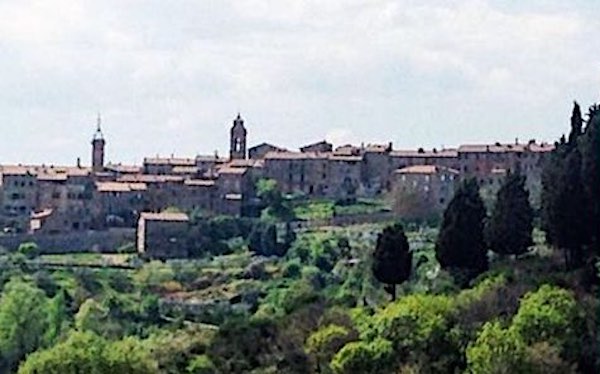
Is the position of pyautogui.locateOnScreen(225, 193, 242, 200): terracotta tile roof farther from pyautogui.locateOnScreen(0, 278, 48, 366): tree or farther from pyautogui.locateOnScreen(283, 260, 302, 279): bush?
pyautogui.locateOnScreen(0, 278, 48, 366): tree

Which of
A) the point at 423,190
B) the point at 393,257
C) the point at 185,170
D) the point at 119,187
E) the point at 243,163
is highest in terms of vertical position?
the point at 243,163

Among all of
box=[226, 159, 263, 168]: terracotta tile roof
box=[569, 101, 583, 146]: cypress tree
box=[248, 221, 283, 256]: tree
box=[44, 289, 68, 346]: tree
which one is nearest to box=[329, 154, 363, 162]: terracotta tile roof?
box=[226, 159, 263, 168]: terracotta tile roof

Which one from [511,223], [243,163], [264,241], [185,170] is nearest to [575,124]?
[511,223]

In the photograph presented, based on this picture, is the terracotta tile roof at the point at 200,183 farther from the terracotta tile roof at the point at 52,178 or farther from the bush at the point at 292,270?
the bush at the point at 292,270

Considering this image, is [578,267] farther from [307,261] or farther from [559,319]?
[307,261]

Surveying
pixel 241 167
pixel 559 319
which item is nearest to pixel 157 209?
pixel 241 167

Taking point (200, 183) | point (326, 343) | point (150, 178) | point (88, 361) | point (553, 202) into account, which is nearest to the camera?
point (88, 361)

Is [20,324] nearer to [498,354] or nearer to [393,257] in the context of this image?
[393,257]
